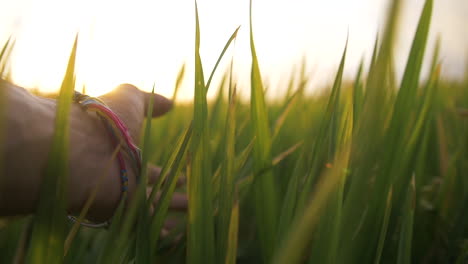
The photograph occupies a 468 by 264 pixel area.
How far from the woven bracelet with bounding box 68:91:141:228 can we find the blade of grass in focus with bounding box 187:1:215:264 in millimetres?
77

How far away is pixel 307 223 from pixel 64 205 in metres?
0.20

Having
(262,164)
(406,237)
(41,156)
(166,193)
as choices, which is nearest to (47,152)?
(41,156)

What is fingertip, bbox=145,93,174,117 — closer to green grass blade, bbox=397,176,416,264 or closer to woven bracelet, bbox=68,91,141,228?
woven bracelet, bbox=68,91,141,228

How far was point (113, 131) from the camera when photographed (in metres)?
0.40

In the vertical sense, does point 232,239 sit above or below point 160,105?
below

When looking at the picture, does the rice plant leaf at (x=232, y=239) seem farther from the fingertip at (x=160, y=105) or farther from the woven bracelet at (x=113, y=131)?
the fingertip at (x=160, y=105)

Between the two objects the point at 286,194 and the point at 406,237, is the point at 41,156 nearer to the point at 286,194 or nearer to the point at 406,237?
the point at 286,194

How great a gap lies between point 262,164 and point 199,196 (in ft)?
0.33

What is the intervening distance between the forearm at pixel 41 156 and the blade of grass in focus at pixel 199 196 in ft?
0.29

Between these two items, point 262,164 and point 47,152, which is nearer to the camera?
point 47,152

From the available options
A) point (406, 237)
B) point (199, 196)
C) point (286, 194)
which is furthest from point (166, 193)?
point (406, 237)

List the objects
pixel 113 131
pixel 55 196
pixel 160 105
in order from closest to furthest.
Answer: pixel 55 196 → pixel 113 131 → pixel 160 105

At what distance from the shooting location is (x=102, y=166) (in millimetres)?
364

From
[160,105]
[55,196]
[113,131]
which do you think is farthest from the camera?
[160,105]
